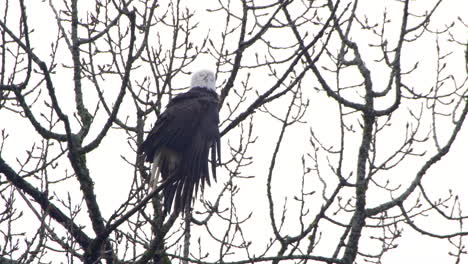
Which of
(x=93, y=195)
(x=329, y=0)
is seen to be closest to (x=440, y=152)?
(x=329, y=0)

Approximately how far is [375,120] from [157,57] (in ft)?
5.49

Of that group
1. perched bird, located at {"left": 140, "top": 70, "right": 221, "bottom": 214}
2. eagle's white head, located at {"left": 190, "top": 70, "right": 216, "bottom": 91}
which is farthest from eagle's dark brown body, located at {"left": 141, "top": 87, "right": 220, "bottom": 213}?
eagle's white head, located at {"left": 190, "top": 70, "right": 216, "bottom": 91}

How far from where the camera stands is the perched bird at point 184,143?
5414 millimetres

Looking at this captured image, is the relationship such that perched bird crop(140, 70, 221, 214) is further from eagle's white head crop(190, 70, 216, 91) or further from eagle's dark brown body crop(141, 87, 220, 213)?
eagle's white head crop(190, 70, 216, 91)

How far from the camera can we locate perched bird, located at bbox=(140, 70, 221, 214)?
5.41 m

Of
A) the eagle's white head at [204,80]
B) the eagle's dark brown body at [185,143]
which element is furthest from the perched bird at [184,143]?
the eagle's white head at [204,80]

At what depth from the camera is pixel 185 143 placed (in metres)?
5.82

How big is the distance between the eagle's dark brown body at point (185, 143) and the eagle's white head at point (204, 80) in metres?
0.72

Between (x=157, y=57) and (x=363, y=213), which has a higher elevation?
(x=157, y=57)

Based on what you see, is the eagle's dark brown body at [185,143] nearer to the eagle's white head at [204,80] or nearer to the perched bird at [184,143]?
the perched bird at [184,143]

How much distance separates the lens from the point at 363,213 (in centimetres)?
526

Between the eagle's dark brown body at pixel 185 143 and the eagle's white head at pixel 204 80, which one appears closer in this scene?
the eagle's dark brown body at pixel 185 143

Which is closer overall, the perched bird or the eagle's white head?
the perched bird

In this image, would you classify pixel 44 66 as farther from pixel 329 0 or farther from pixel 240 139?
pixel 329 0
